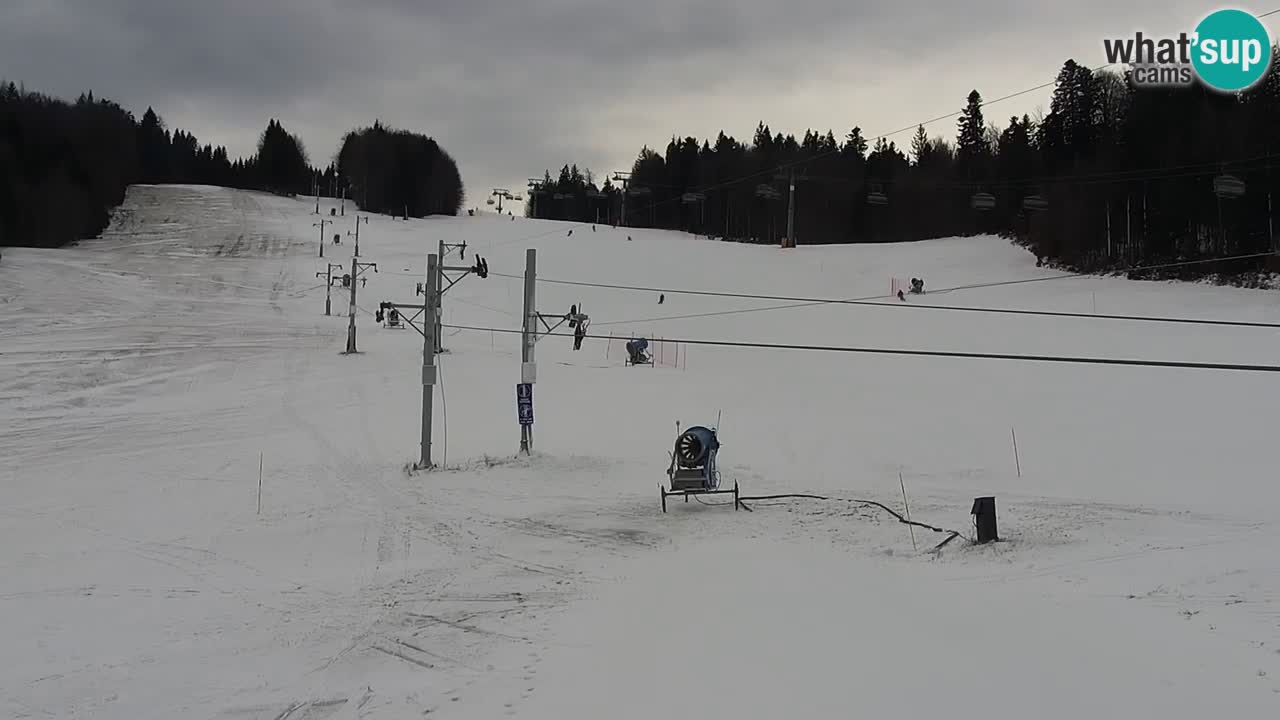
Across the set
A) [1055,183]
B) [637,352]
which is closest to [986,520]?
[637,352]

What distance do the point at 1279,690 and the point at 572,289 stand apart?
64.5m

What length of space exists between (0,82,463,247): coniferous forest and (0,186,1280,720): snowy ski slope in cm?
3805

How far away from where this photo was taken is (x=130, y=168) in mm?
131375

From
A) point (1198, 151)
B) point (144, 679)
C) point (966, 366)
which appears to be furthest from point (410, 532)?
point (1198, 151)

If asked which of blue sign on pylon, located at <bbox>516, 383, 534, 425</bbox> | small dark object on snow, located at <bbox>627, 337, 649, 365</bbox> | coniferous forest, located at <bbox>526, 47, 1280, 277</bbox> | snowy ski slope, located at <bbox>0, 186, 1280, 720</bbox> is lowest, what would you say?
snowy ski slope, located at <bbox>0, 186, 1280, 720</bbox>

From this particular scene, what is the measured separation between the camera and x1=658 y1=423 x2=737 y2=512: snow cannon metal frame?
1772 centimetres

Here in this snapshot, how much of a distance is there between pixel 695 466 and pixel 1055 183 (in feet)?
187

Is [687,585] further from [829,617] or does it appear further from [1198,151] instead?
[1198,151]

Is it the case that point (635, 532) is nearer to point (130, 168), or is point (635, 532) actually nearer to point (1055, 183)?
point (1055, 183)

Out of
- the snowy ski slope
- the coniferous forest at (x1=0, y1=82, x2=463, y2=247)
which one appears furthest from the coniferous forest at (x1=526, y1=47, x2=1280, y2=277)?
the coniferous forest at (x1=0, y1=82, x2=463, y2=247)

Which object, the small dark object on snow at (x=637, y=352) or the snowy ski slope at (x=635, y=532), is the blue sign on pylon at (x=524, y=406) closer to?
the snowy ski slope at (x=635, y=532)

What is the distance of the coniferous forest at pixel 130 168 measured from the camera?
258ft

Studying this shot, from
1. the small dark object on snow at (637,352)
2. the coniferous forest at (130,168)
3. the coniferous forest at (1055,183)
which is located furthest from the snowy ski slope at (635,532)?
the coniferous forest at (130,168)

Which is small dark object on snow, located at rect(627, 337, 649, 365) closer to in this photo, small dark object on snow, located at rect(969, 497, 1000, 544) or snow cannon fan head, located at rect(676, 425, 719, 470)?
snow cannon fan head, located at rect(676, 425, 719, 470)
